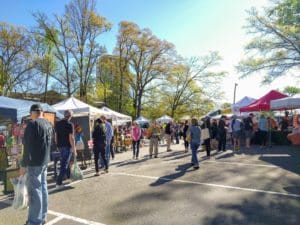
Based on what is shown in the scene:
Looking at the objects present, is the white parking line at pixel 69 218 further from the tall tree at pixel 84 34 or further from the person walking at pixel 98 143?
the tall tree at pixel 84 34

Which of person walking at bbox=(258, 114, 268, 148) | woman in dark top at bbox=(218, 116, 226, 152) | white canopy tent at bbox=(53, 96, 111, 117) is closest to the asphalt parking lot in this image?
woman in dark top at bbox=(218, 116, 226, 152)

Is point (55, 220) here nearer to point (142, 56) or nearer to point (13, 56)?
point (13, 56)

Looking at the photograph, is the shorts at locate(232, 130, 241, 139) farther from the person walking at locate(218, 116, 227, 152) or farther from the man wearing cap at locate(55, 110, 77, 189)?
the man wearing cap at locate(55, 110, 77, 189)

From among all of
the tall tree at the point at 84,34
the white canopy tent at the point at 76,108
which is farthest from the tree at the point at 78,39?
the white canopy tent at the point at 76,108

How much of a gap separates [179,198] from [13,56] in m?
30.4

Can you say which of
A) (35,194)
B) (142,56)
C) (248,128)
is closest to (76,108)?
(248,128)

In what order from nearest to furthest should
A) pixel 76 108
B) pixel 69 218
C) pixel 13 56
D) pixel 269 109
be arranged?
pixel 69 218 < pixel 76 108 < pixel 269 109 < pixel 13 56

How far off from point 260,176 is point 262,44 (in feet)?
51.0

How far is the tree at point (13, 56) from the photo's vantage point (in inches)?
1253

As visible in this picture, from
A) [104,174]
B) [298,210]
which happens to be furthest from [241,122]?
[298,210]

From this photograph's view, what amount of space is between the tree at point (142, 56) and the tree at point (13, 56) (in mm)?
10842

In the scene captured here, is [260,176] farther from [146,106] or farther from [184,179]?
[146,106]

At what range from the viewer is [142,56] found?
1556 inches

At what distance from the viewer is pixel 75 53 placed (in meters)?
33.8
